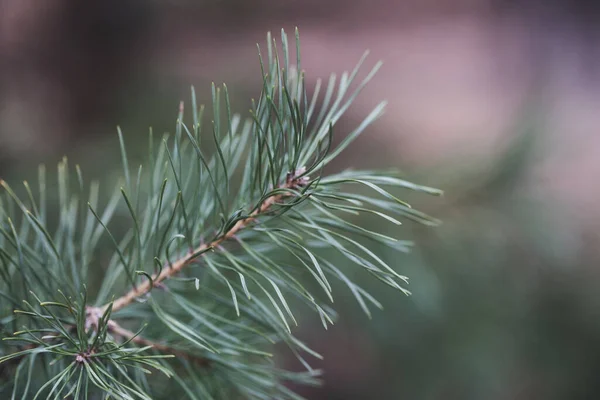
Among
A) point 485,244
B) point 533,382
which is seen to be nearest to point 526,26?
point 533,382

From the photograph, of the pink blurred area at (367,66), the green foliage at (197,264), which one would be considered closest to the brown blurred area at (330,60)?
the pink blurred area at (367,66)

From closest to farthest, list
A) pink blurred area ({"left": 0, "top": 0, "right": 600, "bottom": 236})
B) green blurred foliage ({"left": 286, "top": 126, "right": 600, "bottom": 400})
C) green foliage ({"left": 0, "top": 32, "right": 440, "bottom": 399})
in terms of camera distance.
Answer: green foliage ({"left": 0, "top": 32, "right": 440, "bottom": 399})
green blurred foliage ({"left": 286, "top": 126, "right": 600, "bottom": 400})
pink blurred area ({"left": 0, "top": 0, "right": 600, "bottom": 236})

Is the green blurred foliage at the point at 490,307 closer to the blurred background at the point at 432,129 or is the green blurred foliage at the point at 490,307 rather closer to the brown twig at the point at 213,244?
the blurred background at the point at 432,129

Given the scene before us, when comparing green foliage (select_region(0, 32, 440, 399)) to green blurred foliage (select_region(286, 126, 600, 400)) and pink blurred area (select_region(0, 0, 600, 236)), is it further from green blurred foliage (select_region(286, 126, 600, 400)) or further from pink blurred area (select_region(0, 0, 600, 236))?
pink blurred area (select_region(0, 0, 600, 236))

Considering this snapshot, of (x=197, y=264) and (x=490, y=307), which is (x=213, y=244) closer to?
(x=197, y=264)

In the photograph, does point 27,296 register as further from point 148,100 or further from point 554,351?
point 554,351

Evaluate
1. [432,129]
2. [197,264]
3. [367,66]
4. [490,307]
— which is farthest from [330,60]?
[197,264]

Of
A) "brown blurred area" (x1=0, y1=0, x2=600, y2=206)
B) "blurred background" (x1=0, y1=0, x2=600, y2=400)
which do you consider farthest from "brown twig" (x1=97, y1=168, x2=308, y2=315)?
"brown blurred area" (x1=0, y1=0, x2=600, y2=206)

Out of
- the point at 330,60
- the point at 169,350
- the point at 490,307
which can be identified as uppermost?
the point at 330,60
